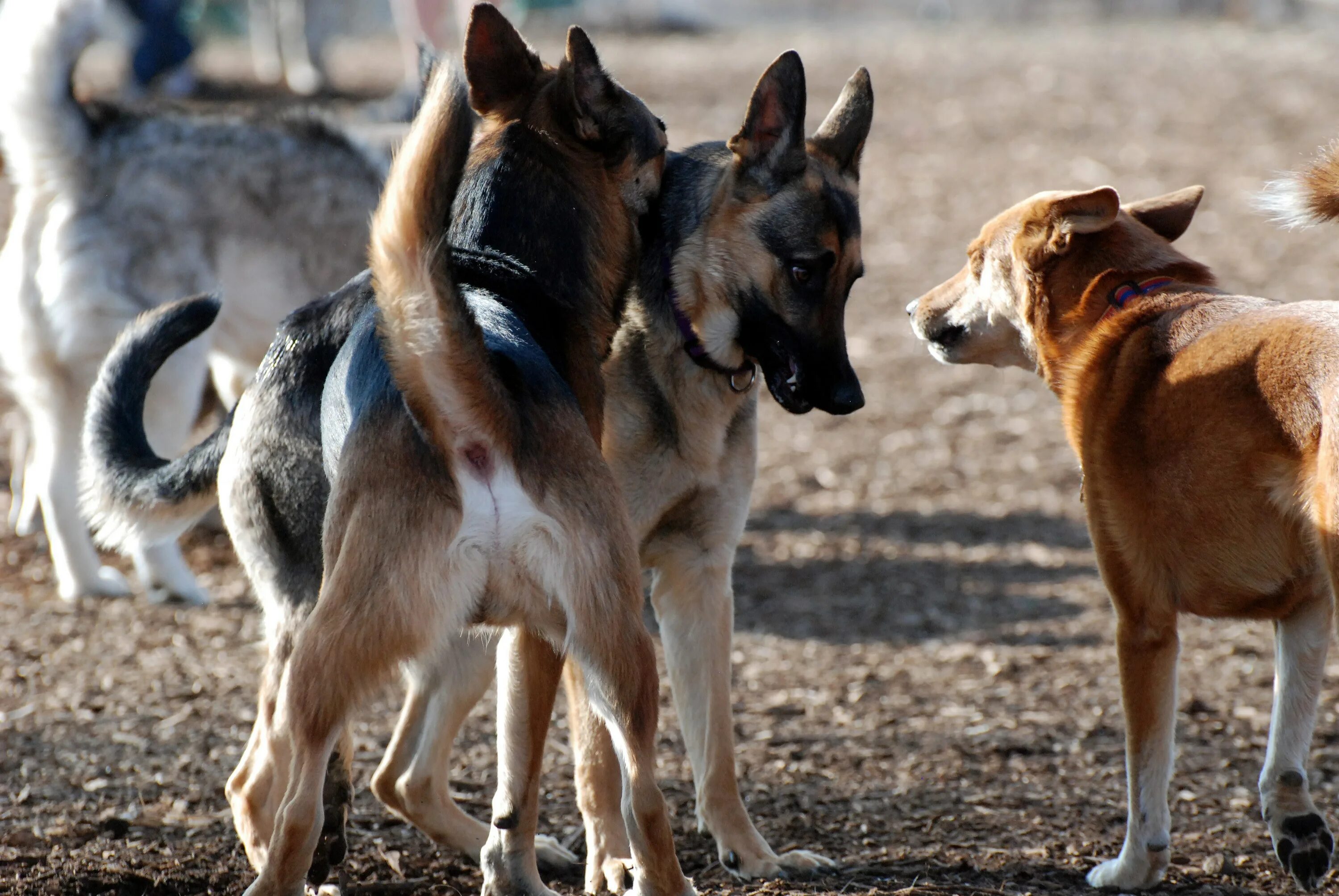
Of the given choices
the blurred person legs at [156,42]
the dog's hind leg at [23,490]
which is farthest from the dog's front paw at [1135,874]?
the blurred person legs at [156,42]

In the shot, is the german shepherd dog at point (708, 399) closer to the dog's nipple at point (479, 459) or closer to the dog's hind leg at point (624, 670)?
the dog's hind leg at point (624, 670)

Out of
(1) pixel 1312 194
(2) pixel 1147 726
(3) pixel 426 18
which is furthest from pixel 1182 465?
(3) pixel 426 18

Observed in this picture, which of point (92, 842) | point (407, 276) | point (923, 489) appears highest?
point (407, 276)

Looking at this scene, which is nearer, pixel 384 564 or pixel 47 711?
pixel 384 564

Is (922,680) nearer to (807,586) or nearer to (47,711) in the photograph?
(807,586)

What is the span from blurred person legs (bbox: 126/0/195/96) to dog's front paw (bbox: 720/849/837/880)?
13761 mm

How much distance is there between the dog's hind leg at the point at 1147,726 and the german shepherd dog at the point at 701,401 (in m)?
0.79

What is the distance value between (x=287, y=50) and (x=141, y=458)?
1706cm

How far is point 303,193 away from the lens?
6621 millimetres

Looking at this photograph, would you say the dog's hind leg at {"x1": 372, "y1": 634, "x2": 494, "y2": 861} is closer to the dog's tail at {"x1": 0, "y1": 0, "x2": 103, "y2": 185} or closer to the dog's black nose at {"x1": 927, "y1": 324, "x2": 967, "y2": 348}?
the dog's black nose at {"x1": 927, "y1": 324, "x2": 967, "y2": 348}

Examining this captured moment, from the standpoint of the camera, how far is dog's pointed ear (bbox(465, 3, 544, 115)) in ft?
11.6

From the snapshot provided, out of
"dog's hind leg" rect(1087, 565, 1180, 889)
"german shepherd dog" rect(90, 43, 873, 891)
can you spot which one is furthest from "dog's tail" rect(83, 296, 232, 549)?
"dog's hind leg" rect(1087, 565, 1180, 889)

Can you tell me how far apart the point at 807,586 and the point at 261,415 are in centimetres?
351

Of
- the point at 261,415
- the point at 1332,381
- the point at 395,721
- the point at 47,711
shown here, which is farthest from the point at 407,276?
the point at 47,711
